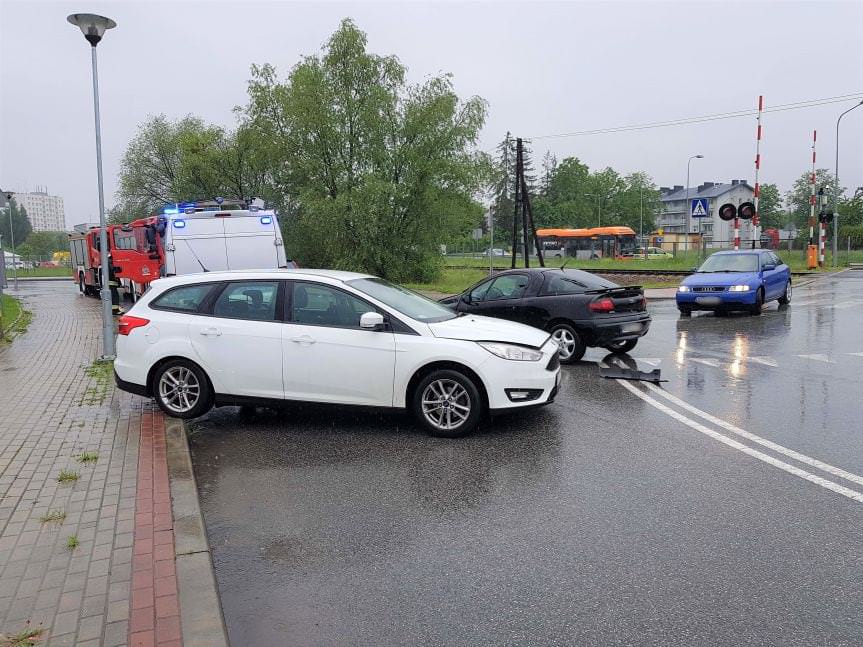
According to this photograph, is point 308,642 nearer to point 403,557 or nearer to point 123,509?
point 403,557

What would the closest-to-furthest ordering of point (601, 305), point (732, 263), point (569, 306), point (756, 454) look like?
point (756, 454), point (601, 305), point (569, 306), point (732, 263)

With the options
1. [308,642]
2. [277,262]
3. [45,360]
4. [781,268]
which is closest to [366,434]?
[308,642]

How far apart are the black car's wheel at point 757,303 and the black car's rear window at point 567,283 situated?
7.52m

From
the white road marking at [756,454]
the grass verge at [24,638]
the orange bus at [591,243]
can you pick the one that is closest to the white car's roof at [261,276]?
the white road marking at [756,454]

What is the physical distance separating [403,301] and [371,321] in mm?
852

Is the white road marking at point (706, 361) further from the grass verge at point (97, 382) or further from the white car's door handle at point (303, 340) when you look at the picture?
the grass verge at point (97, 382)

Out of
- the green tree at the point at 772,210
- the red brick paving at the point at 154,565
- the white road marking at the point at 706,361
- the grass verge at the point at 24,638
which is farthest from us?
the green tree at the point at 772,210

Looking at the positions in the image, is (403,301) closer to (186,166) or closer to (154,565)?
(154,565)

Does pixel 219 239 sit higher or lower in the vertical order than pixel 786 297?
higher

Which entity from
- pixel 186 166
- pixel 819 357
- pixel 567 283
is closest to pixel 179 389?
pixel 567 283

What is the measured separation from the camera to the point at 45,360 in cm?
1152

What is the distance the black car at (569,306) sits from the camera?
10367mm

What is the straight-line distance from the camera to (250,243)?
15414mm

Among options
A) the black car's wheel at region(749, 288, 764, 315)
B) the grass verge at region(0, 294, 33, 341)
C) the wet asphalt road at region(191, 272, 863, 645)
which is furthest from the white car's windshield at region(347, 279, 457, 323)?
the black car's wheel at region(749, 288, 764, 315)
